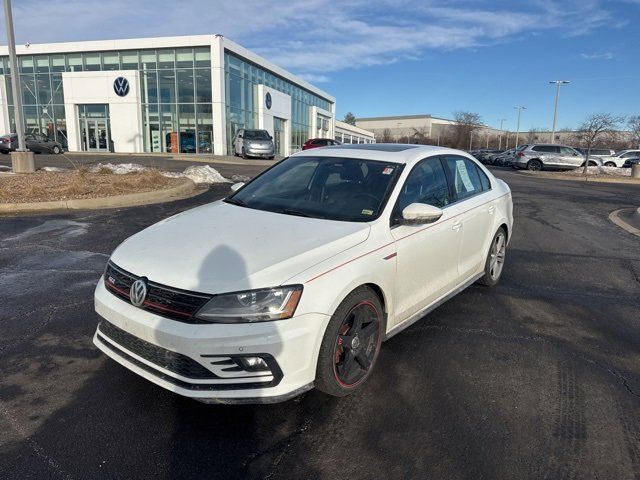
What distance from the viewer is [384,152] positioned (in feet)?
13.9

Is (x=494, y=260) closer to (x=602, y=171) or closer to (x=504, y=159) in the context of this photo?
(x=602, y=171)

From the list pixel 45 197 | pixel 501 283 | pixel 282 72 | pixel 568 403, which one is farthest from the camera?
pixel 282 72

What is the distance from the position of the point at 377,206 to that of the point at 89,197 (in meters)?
8.88

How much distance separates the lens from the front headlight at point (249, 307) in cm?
255

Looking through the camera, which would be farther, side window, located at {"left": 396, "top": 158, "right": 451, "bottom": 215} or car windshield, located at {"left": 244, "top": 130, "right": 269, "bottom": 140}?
car windshield, located at {"left": 244, "top": 130, "right": 269, "bottom": 140}

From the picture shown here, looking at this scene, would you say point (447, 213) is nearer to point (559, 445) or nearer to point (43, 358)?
point (559, 445)

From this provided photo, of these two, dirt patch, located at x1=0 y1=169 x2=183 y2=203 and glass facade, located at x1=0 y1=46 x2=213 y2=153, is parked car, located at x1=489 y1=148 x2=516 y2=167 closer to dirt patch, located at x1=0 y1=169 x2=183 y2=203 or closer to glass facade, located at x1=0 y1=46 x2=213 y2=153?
glass facade, located at x1=0 y1=46 x2=213 y2=153

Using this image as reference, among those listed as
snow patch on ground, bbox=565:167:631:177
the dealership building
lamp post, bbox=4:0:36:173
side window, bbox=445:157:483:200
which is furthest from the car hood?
the dealership building

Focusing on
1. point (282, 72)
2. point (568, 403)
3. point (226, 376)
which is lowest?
point (568, 403)

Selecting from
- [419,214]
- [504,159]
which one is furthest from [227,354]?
[504,159]

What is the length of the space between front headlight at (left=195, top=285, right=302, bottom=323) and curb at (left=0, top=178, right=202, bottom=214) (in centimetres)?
873

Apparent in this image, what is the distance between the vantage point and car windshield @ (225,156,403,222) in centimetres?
360

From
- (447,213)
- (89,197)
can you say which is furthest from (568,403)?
(89,197)

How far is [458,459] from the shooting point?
2520 millimetres
